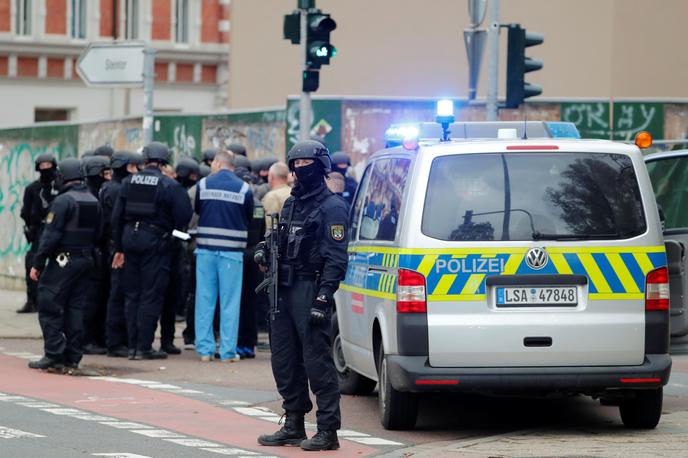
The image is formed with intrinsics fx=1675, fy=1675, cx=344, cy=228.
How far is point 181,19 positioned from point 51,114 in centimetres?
547

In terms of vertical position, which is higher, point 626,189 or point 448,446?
point 626,189

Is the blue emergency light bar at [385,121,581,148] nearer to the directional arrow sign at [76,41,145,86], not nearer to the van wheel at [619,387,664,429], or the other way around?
the van wheel at [619,387,664,429]

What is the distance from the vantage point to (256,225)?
15375 millimetres

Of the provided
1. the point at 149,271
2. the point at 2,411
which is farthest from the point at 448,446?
the point at 149,271

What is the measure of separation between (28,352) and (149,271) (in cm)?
149

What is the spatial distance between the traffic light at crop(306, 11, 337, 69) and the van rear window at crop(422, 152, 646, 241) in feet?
21.1

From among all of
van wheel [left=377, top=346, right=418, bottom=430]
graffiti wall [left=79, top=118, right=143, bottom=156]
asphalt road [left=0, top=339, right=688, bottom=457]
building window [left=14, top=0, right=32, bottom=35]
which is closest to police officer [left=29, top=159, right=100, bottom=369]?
asphalt road [left=0, top=339, right=688, bottom=457]

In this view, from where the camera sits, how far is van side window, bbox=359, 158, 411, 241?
1084 centimetres

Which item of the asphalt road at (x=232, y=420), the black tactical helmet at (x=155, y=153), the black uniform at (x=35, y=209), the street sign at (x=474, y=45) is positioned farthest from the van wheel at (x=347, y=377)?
the black uniform at (x=35, y=209)

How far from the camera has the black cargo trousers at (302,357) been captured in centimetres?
995

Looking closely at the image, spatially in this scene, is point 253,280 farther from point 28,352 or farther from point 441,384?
point 441,384

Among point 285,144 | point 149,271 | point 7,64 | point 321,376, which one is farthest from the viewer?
Answer: point 7,64

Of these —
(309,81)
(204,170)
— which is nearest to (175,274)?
(204,170)

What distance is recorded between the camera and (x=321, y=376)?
993 cm
